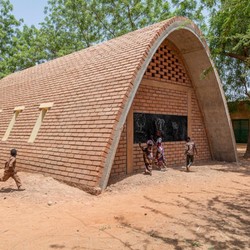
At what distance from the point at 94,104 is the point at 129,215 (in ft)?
12.3

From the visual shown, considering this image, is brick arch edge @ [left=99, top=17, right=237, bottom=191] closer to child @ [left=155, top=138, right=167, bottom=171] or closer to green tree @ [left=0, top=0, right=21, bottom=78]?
child @ [left=155, top=138, right=167, bottom=171]

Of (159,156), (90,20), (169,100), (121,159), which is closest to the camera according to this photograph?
(121,159)

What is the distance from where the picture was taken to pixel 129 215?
5305 millimetres

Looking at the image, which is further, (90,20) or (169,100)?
(90,20)

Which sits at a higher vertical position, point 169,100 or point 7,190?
point 169,100

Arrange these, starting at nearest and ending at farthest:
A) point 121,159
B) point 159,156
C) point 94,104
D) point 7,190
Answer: point 7,190 → point 94,104 → point 121,159 → point 159,156

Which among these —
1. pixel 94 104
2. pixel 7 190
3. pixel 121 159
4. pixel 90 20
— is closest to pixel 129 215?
pixel 7 190

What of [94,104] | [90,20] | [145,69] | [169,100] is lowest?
[94,104]

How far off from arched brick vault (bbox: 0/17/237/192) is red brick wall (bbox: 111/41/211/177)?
1.05ft

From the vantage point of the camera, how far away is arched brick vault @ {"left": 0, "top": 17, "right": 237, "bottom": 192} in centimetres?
722

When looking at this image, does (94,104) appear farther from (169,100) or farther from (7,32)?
(7,32)

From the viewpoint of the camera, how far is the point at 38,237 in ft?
13.9

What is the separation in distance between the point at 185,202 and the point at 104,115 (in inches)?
118

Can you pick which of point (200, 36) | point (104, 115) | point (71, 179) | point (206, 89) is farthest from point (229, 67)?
point (71, 179)
